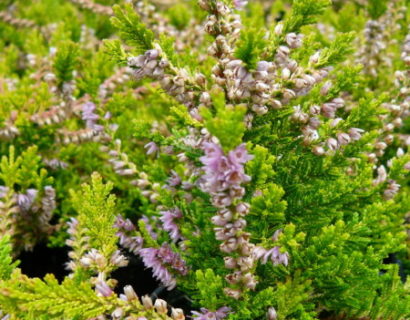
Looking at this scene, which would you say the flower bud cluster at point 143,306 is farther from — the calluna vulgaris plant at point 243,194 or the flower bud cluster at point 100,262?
the flower bud cluster at point 100,262

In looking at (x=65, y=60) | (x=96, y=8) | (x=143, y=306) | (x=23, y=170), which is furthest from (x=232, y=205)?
(x=96, y=8)

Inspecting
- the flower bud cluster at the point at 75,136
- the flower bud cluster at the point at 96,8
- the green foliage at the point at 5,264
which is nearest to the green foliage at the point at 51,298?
the green foliage at the point at 5,264

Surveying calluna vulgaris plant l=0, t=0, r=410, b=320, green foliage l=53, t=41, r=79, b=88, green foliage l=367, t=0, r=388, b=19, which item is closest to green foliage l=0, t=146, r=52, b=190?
calluna vulgaris plant l=0, t=0, r=410, b=320

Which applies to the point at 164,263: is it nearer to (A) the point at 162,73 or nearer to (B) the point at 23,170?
(A) the point at 162,73

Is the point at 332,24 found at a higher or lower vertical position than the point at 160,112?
higher

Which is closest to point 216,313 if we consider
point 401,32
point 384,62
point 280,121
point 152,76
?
point 280,121

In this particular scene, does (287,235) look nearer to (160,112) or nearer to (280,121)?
(280,121)

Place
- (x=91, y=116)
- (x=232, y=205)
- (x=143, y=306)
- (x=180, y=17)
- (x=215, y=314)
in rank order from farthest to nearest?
(x=180, y=17), (x=91, y=116), (x=215, y=314), (x=143, y=306), (x=232, y=205)
